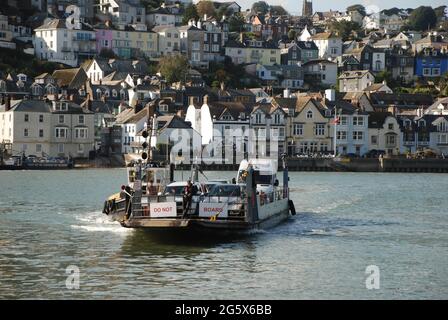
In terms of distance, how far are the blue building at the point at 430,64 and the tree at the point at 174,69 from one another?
43758 mm

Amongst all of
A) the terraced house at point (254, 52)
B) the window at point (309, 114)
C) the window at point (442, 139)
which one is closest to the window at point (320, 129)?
the window at point (309, 114)

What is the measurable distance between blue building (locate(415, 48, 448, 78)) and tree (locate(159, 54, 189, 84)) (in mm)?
43758

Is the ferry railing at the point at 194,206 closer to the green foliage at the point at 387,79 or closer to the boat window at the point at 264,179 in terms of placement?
the boat window at the point at 264,179

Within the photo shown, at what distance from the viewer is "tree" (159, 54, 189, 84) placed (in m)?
142

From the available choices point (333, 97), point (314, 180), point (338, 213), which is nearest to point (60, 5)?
point (333, 97)

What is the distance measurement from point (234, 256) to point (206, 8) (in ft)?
514

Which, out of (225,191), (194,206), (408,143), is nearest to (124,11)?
(408,143)

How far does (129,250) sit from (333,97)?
88.2m

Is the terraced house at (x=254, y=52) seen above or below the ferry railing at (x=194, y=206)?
above

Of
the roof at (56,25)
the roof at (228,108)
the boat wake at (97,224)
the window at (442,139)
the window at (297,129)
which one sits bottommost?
the boat wake at (97,224)

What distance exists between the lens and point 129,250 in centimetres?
3775

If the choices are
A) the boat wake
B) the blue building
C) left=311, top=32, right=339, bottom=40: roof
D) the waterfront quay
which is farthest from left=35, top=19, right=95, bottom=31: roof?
the boat wake

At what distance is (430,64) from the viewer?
6752 inches

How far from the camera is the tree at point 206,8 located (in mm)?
188625
